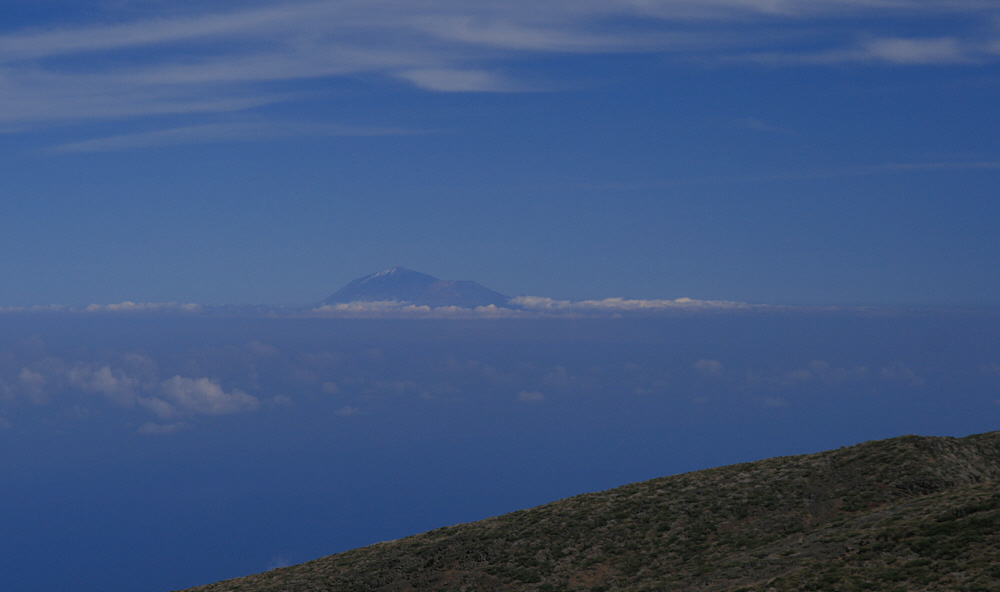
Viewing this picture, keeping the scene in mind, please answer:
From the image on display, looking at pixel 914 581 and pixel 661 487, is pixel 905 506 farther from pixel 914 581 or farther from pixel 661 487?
pixel 661 487

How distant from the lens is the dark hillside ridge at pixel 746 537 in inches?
1204

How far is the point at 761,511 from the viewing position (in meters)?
44.2

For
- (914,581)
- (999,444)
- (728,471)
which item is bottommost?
(914,581)

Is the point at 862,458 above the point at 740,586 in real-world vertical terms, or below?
above

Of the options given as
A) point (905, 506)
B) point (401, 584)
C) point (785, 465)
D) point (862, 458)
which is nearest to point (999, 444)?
point (862, 458)

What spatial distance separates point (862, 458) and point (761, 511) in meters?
10.3

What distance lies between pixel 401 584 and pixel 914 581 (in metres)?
28.9

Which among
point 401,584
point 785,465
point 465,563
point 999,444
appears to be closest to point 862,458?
point 785,465

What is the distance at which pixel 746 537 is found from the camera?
41000 millimetres

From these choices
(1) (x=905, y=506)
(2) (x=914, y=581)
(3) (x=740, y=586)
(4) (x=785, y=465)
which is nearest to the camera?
(2) (x=914, y=581)

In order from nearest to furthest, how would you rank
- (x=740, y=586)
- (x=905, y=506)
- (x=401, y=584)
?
(x=740, y=586) → (x=905, y=506) → (x=401, y=584)

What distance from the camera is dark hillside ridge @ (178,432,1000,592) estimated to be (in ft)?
100

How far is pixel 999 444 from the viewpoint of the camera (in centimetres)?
5219

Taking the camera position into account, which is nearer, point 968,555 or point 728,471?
point 968,555
